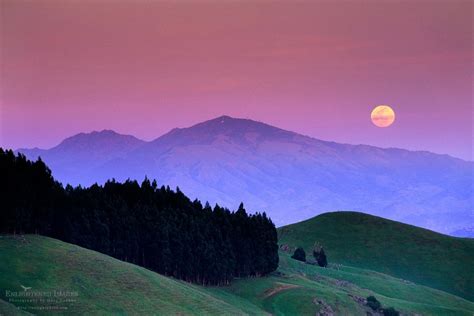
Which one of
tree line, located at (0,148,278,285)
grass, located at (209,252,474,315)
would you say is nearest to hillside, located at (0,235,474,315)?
grass, located at (209,252,474,315)

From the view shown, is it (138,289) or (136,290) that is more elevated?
(138,289)

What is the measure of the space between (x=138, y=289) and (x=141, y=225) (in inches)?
1490

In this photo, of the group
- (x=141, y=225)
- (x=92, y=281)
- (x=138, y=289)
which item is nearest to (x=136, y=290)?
(x=138, y=289)

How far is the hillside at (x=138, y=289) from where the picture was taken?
90125 millimetres

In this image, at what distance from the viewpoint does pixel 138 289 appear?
3920 inches

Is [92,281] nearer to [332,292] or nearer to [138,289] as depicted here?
[138,289]

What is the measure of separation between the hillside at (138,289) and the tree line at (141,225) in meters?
5.34

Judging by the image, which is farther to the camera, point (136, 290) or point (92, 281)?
point (136, 290)

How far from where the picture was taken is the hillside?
90.1 m

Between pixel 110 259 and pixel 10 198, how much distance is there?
19907mm

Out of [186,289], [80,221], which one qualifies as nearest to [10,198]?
[80,221]

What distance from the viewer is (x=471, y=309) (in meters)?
170

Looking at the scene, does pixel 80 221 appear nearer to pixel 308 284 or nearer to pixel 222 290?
pixel 222 290

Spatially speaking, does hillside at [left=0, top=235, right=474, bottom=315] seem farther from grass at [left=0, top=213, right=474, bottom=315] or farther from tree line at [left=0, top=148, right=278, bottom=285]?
tree line at [left=0, top=148, right=278, bottom=285]
